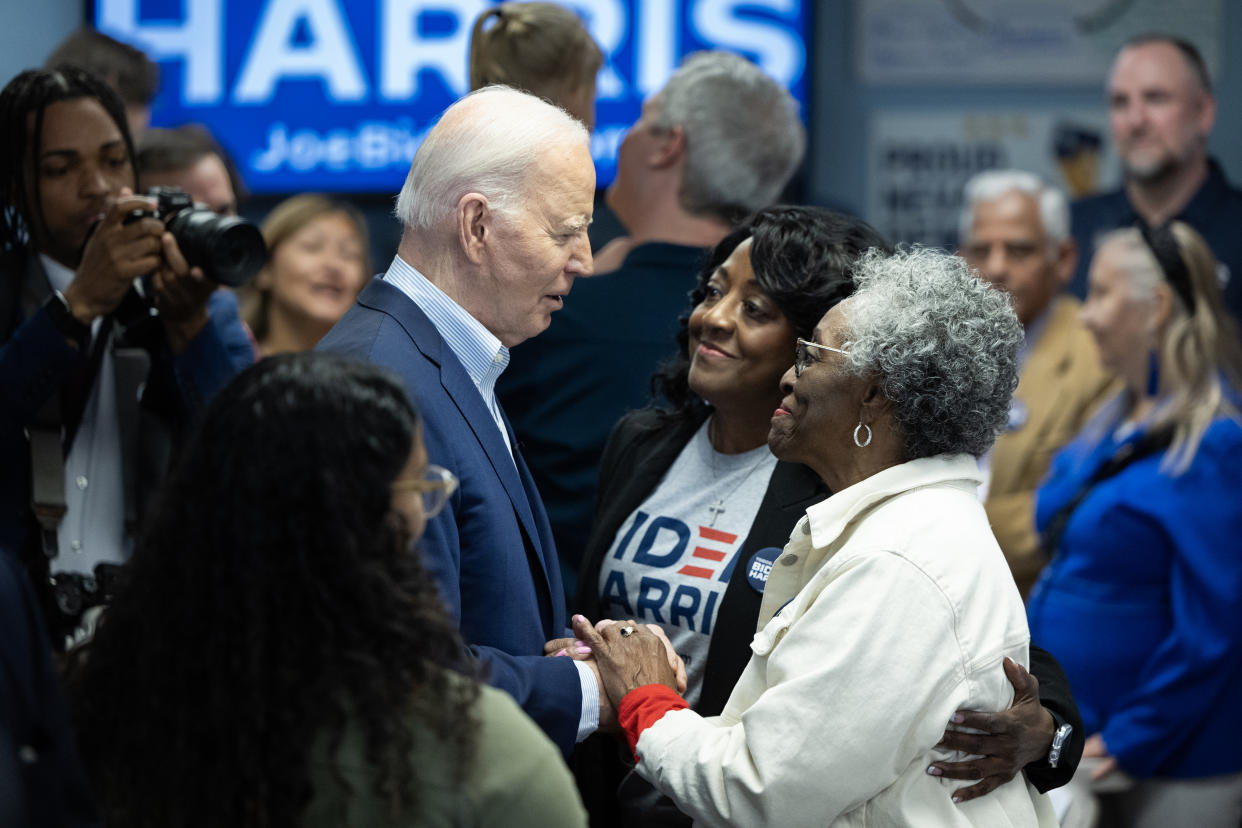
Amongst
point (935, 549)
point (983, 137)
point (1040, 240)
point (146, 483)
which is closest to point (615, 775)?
point (935, 549)

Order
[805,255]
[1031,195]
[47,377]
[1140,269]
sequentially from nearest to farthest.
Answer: [805,255], [47,377], [1140,269], [1031,195]

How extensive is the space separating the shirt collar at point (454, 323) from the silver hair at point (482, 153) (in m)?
0.07

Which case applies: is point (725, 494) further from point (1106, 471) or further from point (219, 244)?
point (1106, 471)

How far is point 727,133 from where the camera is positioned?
2596mm

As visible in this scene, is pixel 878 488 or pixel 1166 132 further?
pixel 1166 132

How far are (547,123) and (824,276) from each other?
47 centimetres

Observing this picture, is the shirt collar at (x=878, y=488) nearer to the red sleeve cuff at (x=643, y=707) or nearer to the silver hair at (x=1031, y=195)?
the red sleeve cuff at (x=643, y=707)

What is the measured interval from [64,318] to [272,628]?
1.21 metres

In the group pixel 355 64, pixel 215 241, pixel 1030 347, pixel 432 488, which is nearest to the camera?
pixel 432 488

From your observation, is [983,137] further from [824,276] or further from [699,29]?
[824,276]

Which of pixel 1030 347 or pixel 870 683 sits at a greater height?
pixel 870 683

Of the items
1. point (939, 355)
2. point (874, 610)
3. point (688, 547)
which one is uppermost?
point (939, 355)

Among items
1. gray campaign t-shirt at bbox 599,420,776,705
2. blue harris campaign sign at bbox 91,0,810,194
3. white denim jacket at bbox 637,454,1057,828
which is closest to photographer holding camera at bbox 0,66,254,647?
gray campaign t-shirt at bbox 599,420,776,705

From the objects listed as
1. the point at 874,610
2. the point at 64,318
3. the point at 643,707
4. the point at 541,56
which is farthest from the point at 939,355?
the point at 64,318
